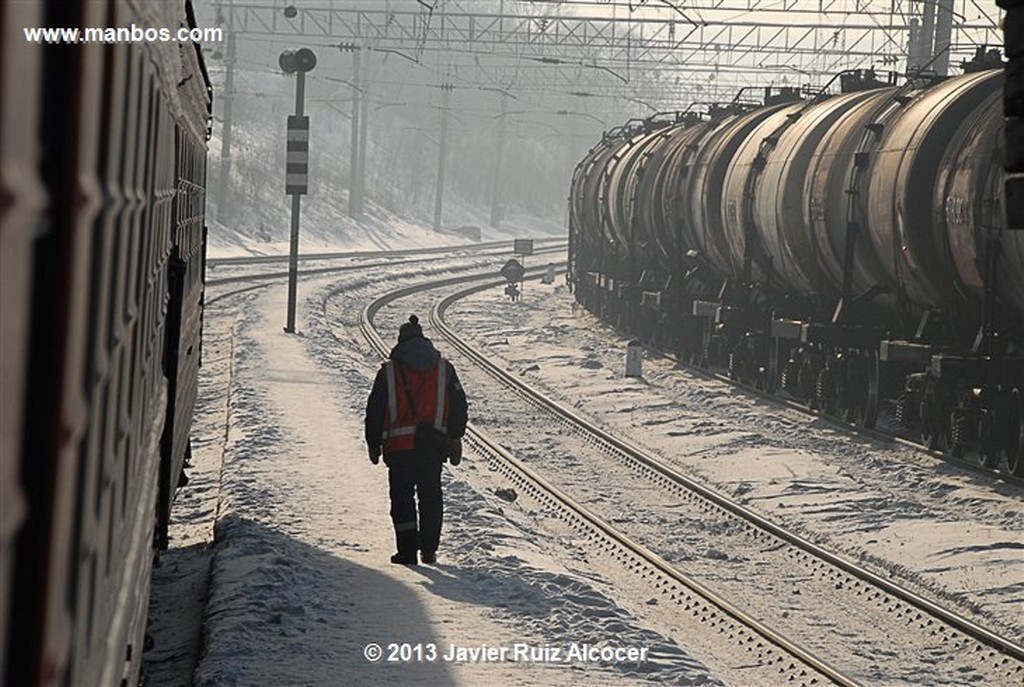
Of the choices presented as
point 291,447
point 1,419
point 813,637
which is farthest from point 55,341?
point 291,447

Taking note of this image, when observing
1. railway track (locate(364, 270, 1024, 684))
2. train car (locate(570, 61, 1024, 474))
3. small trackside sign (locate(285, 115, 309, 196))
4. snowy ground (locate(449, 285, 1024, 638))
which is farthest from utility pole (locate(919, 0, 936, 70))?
railway track (locate(364, 270, 1024, 684))

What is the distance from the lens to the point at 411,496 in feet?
32.3

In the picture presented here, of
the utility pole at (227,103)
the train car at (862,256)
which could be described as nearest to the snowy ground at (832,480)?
the train car at (862,256)

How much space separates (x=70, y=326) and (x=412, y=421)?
785 centimetres

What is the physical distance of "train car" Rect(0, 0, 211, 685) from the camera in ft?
5.22

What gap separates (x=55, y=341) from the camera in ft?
6.08

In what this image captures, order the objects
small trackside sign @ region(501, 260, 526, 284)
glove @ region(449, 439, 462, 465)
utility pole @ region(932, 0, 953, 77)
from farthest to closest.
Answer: small trackside sign @ region(501, 260, 526, 284)
utility pole @ region(932, 0, 953, 77)
glove @ region(449, 439, 462, 465)

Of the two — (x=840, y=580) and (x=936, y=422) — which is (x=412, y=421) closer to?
(x=840, y=580)

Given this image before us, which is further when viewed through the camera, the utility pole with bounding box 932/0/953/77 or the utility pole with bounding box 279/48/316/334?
the utility pole with bounding box 932/0/953/77

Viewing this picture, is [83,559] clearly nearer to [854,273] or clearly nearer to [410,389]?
[410,389]

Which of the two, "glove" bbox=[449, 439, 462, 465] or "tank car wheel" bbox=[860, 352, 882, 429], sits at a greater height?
"glove" bbox=[449, 439, 462, 465]

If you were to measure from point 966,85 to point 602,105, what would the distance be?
111601mm

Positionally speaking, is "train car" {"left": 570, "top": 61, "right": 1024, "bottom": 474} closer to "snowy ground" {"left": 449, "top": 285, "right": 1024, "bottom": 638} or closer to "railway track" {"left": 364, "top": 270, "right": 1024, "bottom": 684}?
"snowy ground" {"left": 449, "top": 285, "right": 1024, "bottom": 638}

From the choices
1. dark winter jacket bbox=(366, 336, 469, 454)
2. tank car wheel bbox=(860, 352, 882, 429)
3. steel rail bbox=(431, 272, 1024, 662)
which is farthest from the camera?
tank car wheel bbox=(860, 352, 882, 429)
